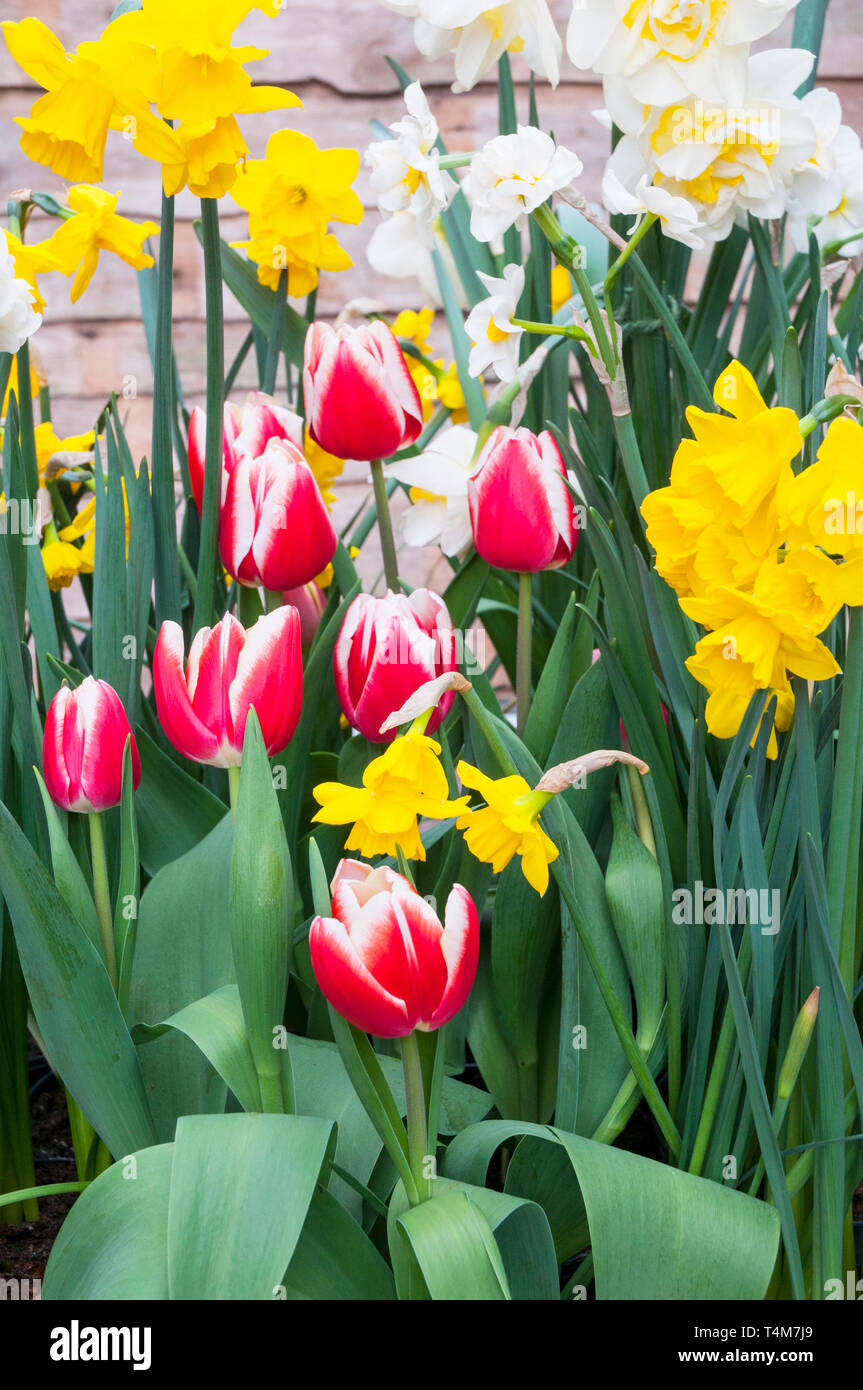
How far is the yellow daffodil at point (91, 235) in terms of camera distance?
0.61 metres

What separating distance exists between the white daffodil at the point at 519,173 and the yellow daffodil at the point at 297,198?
199 millimetres

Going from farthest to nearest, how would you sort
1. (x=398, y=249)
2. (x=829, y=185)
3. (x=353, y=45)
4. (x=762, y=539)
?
(x=353, y=45) → (x=398, y=249) → (x=829, y=185) → (x=762, y=539)

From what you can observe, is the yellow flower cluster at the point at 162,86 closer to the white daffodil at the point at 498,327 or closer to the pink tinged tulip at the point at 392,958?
the white daffodil at the point at 498,327

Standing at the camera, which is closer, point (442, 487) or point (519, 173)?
point (519, 173)

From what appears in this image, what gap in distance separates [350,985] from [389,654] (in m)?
0.17

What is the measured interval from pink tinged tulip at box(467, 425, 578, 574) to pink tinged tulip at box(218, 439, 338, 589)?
82 mm

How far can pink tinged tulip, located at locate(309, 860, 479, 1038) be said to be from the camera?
41 centimetres

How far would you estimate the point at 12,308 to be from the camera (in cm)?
47

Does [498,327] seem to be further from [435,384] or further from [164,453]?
[435,384]

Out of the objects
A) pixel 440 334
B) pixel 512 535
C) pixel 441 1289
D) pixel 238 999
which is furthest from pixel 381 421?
pixel 440 334

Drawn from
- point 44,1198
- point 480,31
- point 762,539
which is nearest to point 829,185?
point 480,31

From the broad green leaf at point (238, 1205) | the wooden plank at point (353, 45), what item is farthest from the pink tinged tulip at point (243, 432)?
the wooden plank at point (353, 45)

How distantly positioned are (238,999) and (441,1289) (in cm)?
16

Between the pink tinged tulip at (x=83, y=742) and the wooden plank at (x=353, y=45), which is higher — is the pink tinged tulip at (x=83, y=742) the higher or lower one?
the lower one
